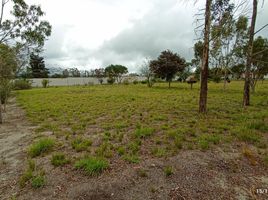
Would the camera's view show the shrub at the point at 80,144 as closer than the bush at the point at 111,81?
Yes

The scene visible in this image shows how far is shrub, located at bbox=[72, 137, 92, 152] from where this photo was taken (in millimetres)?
3183

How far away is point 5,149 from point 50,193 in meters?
2.05

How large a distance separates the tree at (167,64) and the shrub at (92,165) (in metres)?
14.7

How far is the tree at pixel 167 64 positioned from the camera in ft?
53.0

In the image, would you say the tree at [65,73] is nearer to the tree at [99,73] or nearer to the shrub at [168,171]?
the tree at [99,73]

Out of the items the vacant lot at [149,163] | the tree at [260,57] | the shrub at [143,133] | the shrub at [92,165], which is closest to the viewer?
the vacant lot at [149,163]

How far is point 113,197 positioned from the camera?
1948 mm

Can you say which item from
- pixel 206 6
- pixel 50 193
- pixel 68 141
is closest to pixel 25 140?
pixel 68 141

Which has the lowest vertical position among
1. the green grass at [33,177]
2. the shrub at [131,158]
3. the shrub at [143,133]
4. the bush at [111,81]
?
the green grass at [33,177]

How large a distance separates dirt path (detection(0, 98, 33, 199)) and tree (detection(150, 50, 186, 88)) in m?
13.4

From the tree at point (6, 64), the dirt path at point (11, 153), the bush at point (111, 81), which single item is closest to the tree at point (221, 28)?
the dirt path at point (11, 153)

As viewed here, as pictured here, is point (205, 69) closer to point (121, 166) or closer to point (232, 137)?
point (232, 137)

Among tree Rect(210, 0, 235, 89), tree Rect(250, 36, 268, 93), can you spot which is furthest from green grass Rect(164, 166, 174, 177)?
→ tree Rect(250, 36, 268, 93)

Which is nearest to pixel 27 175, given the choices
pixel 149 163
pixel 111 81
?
pixel 149 163
